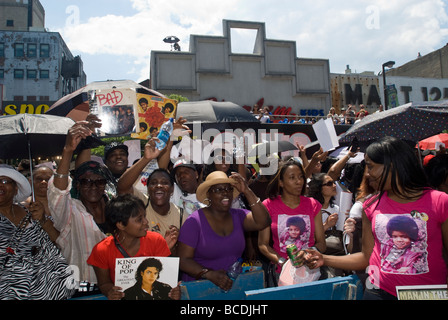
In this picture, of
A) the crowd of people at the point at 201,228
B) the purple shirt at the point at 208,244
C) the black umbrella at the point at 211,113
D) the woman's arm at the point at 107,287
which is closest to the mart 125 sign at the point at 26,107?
the black umbrella at the point at 211,113

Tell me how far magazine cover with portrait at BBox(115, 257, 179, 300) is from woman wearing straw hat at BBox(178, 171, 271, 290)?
447 millimetres

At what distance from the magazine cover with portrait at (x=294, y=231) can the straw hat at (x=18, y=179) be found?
229 cm

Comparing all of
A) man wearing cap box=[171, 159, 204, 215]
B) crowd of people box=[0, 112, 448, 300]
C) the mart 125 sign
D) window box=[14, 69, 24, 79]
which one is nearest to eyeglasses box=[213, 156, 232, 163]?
man wearing cap box=[171, 159, 204, 215]

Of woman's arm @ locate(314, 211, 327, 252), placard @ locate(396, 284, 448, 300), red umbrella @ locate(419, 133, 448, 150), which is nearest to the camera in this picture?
placard @ locate(396, 284, 448, 300)

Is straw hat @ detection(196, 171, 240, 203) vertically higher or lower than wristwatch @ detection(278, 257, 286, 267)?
higher

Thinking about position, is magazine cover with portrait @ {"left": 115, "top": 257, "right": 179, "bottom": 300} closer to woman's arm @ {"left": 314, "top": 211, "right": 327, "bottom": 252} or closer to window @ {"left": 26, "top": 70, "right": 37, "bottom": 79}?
woman's arm @ {"left": 314, "top": 211, "right": 327, "bottom": 252}

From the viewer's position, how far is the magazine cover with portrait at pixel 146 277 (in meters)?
2.57

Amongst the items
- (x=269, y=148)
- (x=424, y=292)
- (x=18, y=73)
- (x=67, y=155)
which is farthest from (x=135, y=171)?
(x=18, y=73)

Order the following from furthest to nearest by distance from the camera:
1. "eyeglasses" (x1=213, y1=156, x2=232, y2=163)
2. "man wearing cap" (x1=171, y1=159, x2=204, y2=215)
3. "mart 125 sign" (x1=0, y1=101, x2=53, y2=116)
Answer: "mart 125 sign" (x1=0, y1=101, x2=53, y2=116)
"eyeglasses" (x1=213, y1=156, x2=232, y2=163)
"man wearing cap" (x1=171, y1=159, x2=204, y2=215)

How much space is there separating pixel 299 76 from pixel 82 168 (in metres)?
25.9

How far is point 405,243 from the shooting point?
232cm

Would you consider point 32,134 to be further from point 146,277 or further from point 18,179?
point 146,277

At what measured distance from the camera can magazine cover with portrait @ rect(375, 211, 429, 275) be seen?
90.7 inches
